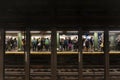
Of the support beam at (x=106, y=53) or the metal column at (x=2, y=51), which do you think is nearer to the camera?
the metal column at (x=2, y=51)

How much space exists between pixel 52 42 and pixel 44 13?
123 cm

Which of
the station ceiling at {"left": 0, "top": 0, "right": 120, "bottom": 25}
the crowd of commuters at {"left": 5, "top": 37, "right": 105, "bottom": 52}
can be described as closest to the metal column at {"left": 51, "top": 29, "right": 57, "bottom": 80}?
the crowd of commuters at {"left": 5, "top": 37, "right": 105, "bottom": 52}

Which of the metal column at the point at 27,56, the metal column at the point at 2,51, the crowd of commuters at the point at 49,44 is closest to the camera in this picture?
the metal column at the point at 2,51

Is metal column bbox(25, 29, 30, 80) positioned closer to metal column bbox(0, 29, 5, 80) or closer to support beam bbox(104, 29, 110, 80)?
metal column bbox(0, 29, 5, 80)

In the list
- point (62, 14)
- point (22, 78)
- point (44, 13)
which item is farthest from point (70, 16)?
point (22, 78)

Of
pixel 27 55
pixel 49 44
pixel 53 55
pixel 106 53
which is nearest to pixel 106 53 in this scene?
pixel 106 53

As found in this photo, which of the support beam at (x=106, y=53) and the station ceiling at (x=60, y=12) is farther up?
the station ceiling at (x=60, y=12)

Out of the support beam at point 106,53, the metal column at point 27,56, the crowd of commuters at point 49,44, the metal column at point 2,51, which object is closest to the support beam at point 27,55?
the metal column at point 27,56

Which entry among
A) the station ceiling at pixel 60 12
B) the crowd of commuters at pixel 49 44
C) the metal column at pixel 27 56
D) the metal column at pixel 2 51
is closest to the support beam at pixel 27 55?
the metal column at pixel 27 56

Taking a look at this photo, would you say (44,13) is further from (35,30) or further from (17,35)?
(17,35)

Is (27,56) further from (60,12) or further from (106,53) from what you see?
(106,53)

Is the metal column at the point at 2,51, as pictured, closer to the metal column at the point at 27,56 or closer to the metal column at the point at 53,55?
the metal column at the point at 27,56

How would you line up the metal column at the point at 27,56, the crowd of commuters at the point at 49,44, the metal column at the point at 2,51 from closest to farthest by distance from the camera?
the metal column at the point at 2,51
the metal column at the point at 27,56
the crowd of commuters at the point at 49,44

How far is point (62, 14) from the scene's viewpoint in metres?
11.0
